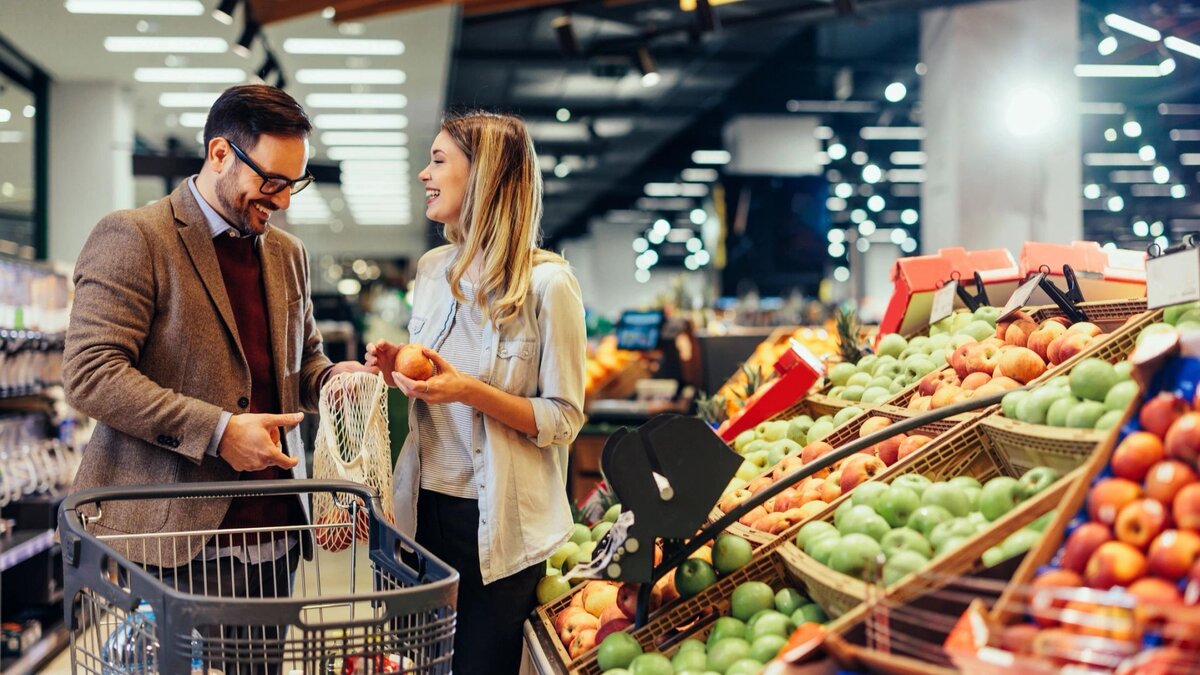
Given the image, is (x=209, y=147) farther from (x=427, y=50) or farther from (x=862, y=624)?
(x=427, y=50)

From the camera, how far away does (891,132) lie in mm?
17328

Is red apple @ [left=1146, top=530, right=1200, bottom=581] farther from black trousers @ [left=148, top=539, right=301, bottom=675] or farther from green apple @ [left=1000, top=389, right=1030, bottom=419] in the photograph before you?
black trousers @ [left=148, top=539, right=301, bottom=675]

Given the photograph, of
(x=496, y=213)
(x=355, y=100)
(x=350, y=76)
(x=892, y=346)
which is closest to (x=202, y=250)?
(x=496, y=213)

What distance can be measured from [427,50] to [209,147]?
26.7 ft

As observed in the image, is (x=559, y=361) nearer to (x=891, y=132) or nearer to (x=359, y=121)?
(x=359, y=121)

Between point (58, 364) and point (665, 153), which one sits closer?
point (58, 364)

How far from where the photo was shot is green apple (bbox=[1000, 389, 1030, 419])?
2.01 m

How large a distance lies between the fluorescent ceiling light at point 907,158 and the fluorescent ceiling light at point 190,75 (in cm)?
1279

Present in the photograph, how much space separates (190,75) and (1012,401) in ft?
32.0

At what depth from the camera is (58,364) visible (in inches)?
217

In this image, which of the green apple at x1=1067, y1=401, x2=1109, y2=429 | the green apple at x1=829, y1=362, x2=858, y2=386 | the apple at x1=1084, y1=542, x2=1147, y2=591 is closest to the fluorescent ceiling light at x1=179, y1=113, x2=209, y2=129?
the green apple at x1=829, y1=362, x2=858, y2=386

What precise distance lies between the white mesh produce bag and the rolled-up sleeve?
0.33 m

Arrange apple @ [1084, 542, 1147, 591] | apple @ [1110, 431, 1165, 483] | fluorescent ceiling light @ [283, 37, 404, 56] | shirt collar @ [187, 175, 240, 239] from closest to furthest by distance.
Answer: apple @ [1084, 542, 1147, 591], apple @ [1110, 431, 1165, 483], shirt collar @ [187, 175, 240, 239], fluorescent ceiling light @ [283, 37, 404, 56]

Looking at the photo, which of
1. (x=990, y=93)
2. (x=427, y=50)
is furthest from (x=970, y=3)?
(x=427, y=50)
